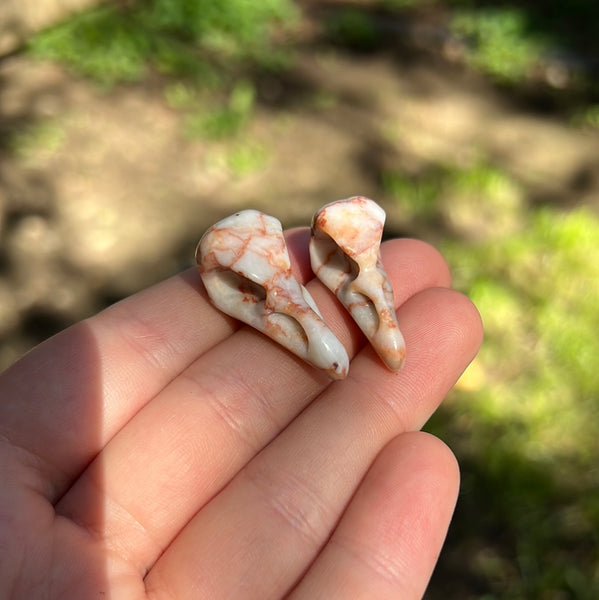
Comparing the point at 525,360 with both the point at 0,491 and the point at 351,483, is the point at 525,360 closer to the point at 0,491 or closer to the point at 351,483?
the point at 351,483

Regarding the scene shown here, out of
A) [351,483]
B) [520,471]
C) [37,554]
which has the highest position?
[37,554]

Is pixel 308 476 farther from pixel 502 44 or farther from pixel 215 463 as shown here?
pixel 502 44

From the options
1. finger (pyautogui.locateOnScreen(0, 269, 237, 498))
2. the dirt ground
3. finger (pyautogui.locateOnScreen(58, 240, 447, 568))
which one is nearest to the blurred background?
the dirt ground

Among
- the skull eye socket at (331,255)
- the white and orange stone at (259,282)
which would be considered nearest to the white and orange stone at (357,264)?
the skull eye socket at (331,255)

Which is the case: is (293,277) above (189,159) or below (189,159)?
above

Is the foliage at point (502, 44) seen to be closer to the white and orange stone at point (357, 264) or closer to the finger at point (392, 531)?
the white and orange stone at point (357, 264)

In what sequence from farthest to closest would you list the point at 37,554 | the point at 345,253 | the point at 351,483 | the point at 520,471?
the point at 520,471 → the point at 345,253 → the point at 351,483 → the point at 37,554

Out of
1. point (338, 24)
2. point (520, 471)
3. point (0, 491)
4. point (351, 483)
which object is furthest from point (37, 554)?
point (338, 24)

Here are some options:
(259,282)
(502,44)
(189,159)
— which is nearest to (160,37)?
(189,159)
